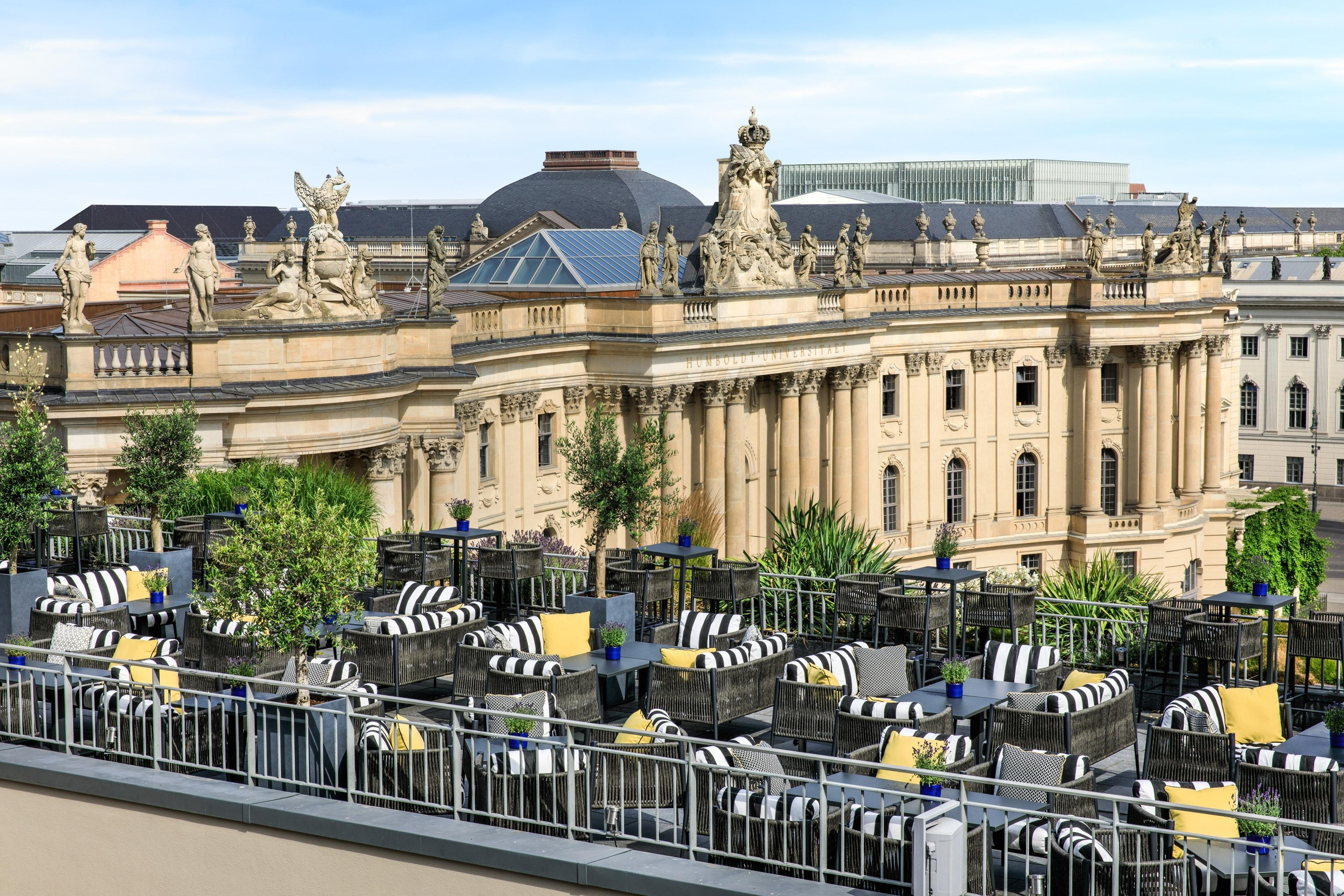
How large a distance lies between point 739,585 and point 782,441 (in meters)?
32.8

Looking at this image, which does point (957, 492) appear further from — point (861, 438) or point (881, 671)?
point (881, 671)

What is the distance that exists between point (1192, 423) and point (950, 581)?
52.9m

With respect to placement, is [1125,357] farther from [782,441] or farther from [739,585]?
[739,585]

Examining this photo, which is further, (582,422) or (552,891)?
(582,422)

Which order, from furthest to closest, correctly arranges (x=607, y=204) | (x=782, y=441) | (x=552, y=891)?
1. (x=607, y=204)
2. (x=782, y=441)
3. (x=552, y=891)

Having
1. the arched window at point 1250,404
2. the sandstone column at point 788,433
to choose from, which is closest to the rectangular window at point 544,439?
the sandstone column at point 788,433

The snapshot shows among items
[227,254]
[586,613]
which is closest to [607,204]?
[227,254]

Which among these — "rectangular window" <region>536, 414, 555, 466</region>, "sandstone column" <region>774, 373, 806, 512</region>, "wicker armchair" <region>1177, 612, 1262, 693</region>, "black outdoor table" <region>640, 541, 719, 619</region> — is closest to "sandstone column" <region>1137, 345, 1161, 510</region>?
"sandstone column" <region>774, 373, 806, 512</region>

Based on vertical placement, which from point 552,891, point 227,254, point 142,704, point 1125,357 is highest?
point 227,254

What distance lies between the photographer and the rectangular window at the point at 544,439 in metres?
49.4

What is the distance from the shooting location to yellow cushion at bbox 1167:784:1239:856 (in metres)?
14.0

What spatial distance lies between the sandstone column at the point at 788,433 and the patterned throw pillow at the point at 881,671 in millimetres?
37157

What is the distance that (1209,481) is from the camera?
7494 centimetres

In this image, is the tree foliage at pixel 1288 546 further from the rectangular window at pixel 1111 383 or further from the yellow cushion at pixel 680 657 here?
the yellow cushion at pixel 680 657
